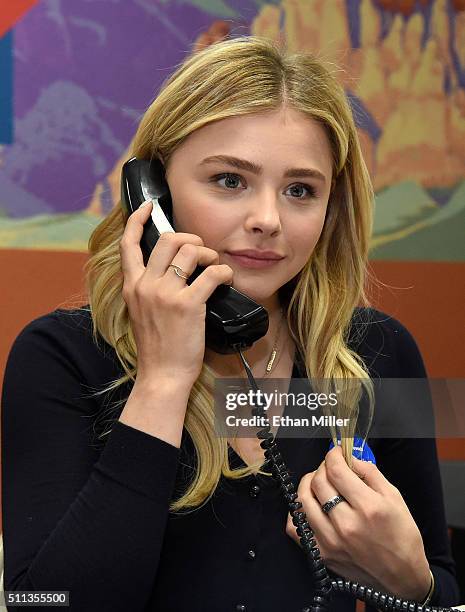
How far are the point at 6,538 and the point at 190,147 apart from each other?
0.52 m

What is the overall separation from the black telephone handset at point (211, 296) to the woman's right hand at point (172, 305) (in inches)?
1.0

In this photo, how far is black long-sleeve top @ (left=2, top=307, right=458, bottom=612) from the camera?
34.0 inches

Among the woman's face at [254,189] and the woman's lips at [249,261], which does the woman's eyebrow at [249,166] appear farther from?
the woman's lips at [249,261]

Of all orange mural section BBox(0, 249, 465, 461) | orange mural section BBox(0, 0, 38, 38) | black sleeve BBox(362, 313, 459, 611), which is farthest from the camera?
orange mural section BBox(0, 249, 465, 461)

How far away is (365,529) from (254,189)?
0.42 m

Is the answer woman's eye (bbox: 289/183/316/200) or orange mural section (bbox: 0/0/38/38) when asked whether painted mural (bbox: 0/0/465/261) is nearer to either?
orange mural section (bbox: 0/0/38/38)

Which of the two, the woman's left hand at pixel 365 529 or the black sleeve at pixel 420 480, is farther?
the black sleeve at pixel 420 480

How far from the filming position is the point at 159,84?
1.62 metres

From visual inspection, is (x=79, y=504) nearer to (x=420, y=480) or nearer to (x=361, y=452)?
(x=361, y=452)

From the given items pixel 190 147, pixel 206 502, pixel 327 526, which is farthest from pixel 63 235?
pixel 327 526

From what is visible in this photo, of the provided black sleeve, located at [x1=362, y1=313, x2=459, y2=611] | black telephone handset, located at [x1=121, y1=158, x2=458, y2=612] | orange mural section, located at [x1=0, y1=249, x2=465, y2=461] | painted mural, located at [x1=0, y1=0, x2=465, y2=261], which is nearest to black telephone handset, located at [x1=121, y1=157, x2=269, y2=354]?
black telephone handset, located at [x1=121, y1=158, x2=458, y2=612]

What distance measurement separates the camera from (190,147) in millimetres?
1034

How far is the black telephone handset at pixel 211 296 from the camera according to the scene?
0.98 meters

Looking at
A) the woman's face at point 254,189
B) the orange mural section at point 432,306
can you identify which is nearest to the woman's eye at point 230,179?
the woman's face at point 254,189
